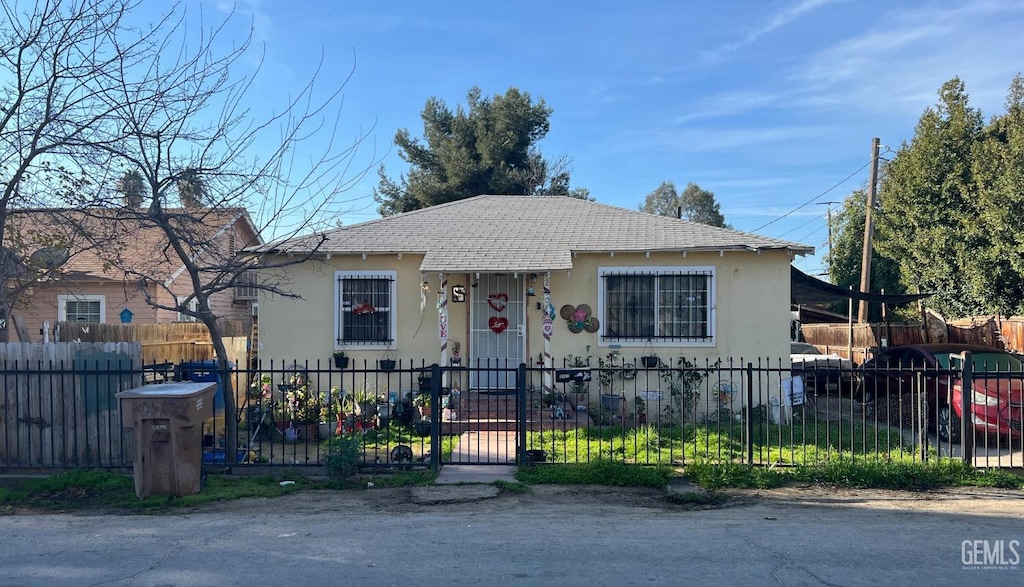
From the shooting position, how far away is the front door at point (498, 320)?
13.0m

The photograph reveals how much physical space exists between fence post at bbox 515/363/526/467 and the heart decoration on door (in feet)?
15.5

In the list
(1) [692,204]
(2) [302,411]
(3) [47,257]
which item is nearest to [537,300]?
(2) [302,411]

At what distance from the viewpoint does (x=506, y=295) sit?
13062 millimetres

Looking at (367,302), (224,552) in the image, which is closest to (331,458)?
(224,552)

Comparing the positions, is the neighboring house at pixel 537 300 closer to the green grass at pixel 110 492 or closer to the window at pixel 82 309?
the green grass at pixel 110 492

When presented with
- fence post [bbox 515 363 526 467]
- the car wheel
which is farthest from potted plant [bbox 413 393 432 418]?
the car wheel

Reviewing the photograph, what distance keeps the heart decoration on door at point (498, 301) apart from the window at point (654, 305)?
5.84 ft

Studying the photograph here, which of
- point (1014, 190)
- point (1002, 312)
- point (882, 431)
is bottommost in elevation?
point (882, 431)

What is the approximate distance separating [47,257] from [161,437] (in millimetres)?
6741

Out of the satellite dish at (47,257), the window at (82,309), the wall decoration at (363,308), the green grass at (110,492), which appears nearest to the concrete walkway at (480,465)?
the green grass at (110,492)

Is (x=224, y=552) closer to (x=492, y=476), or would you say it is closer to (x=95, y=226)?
(x=492, y=476)

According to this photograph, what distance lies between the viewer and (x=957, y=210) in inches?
800

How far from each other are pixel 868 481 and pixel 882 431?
4000 millimetres

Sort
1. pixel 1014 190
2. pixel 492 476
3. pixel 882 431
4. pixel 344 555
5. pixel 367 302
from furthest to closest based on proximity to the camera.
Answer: pixel 1014 190 → pixel 367 302 → pixel 882 431 → pixel 492 476 → pixel 344 555
